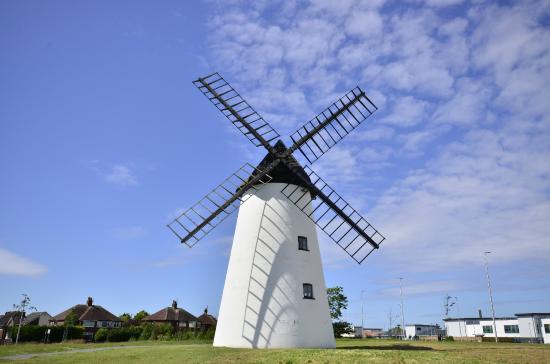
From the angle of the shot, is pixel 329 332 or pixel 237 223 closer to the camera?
pixel 329 332

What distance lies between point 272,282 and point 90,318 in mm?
59617

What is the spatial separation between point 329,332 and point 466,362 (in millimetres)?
7129

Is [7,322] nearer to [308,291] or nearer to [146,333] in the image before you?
[146,333]

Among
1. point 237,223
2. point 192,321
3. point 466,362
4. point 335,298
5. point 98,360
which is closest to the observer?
point 466,362

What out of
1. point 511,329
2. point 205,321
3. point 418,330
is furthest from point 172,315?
point 511,329

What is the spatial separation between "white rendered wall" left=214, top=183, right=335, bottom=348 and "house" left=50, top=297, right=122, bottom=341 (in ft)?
174

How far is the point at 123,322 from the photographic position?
249 ft

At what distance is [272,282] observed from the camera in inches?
811

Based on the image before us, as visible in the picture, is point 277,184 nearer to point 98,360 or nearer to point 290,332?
point 290,332

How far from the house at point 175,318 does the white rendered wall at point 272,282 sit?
178 ft

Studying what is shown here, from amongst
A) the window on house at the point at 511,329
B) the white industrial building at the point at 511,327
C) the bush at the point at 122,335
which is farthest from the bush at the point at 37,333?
the window on house at the point at 511,329

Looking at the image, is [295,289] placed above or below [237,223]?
below

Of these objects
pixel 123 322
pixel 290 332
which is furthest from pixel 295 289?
pixel 123 322

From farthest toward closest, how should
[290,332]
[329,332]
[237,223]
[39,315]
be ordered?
[39,315], [237,223], [329,332], [290,332]
